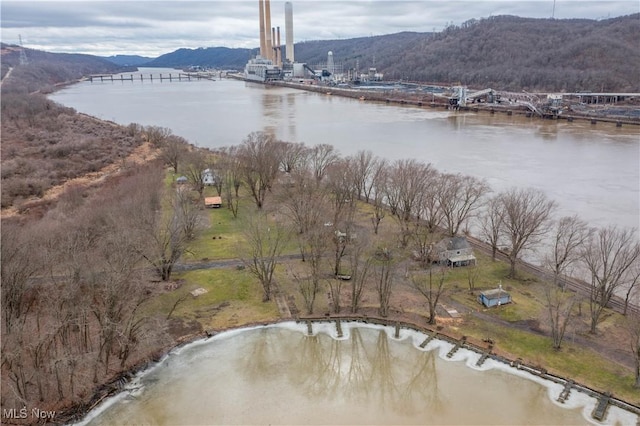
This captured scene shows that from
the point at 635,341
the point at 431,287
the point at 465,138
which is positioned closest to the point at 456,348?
the point at 431,287

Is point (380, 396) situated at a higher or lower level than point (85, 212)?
lower

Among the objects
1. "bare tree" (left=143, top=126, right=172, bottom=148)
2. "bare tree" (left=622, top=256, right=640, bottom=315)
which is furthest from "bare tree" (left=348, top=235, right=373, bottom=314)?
"bare tree" (left=143, top=126, right=172, bottom=148)

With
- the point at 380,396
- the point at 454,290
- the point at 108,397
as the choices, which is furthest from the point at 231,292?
the point at 454,290

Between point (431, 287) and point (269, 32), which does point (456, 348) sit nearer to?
point (431, 287)

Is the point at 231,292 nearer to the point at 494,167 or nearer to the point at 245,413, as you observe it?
the point at 245,413

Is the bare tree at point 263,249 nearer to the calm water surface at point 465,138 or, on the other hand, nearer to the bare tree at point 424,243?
the bare tree at point 424,243
